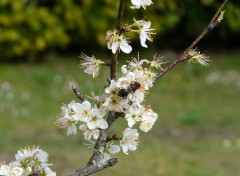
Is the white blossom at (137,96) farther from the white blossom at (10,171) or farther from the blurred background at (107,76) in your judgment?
the blurred background at (107,76)

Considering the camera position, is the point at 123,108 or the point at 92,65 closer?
the point at 123,108

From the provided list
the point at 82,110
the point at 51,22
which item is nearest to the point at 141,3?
the point at 82,110

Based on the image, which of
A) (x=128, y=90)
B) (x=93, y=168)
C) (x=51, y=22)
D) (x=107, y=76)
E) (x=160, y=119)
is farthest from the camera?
(x=51, y=22)

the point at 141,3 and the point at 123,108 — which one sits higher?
the point at 141,3

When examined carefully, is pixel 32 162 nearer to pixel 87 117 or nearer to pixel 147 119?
pixel 87 117

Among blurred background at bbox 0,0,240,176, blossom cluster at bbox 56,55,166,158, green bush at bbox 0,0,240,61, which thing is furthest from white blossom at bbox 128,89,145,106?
green bush at bbox 0,0,240,61

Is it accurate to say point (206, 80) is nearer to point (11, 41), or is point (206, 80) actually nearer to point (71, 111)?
point (11, 41)

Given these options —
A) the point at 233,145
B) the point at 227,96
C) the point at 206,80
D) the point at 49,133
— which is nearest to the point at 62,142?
the point at 49,133
